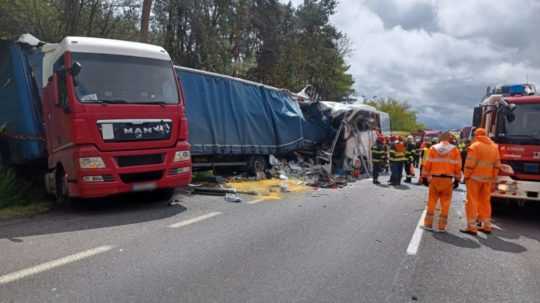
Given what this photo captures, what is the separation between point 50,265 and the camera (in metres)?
4.32

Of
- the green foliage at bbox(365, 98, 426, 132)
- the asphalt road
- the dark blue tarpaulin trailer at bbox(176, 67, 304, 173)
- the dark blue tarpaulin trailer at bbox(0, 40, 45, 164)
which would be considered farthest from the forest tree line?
the green foliage at bbox(365, 98, 426, 132)

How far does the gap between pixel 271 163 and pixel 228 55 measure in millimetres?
11107

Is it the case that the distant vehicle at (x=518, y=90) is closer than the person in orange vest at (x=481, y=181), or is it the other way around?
the person in orange vest at (x=481, y=181)

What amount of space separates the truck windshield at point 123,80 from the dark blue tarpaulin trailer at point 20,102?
63.3 inches

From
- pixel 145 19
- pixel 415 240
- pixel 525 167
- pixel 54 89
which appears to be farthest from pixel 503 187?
pixel 145 19

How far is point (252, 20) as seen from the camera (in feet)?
88.0

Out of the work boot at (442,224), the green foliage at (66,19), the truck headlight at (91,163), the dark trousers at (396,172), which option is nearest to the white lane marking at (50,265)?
the truck headlight at (91,163)

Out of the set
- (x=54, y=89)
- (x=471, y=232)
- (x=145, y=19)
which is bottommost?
(x=471, y=232)

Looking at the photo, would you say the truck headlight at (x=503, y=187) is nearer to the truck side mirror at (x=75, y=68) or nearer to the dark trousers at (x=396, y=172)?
the dark trousers at (x=396, y=172)

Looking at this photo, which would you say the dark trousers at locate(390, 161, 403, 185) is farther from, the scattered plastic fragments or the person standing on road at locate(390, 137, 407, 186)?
the scattered plastic fragments

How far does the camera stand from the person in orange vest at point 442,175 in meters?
6.52

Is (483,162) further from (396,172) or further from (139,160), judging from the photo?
(396,172)

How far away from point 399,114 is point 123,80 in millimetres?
75882

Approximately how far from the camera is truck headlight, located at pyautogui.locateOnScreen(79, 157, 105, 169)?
6602mm
